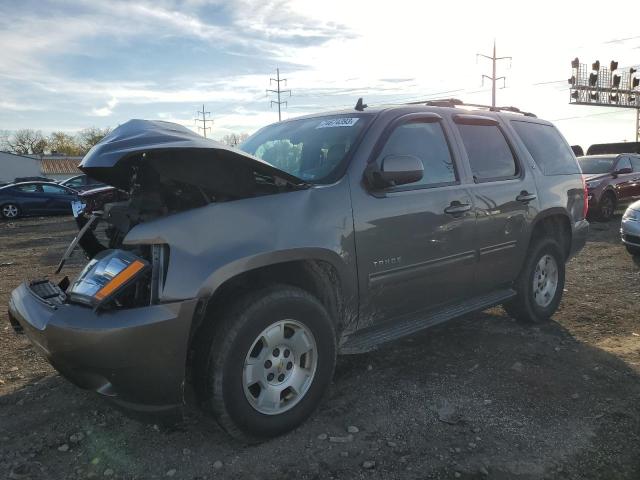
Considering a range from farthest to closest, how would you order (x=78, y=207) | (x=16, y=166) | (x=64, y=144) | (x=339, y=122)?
(x=64, y=144), (x=16, y=166), (x=339, y=122), (x=78, y=207)

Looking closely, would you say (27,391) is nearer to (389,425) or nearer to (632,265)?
(389,425)

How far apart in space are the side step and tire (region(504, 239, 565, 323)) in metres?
0.46

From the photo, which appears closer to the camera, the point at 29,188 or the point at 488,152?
the point at 488,152

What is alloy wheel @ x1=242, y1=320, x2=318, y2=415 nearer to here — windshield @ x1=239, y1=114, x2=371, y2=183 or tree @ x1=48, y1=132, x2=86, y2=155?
windshield @ x1=239, y1=114, x2=371, y2=183

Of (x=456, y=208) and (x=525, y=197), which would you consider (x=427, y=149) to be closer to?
(x=456, y=208)

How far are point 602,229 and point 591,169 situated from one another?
8.26ft

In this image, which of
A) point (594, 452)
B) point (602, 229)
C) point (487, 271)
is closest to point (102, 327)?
point (594, 452)

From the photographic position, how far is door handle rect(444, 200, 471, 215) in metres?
3.69

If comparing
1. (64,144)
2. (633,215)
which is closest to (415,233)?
(633,215)

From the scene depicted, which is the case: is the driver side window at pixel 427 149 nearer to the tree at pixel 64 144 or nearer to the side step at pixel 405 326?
the side step at pixel 405 326

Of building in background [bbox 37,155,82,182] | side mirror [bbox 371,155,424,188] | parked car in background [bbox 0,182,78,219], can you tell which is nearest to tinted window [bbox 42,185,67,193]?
parked car in background [bbox 0,182,78,219]

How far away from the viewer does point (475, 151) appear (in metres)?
4.16

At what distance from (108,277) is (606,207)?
12709mm

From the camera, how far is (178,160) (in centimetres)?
268
